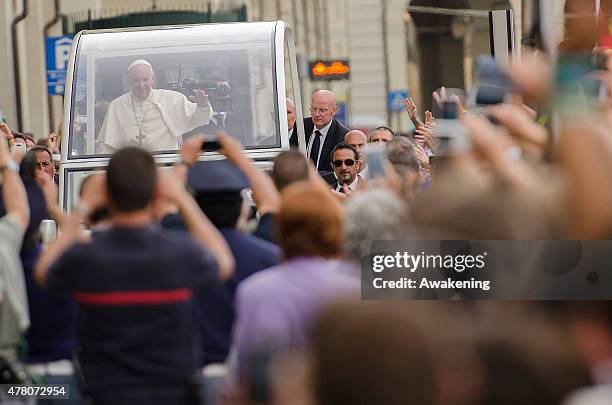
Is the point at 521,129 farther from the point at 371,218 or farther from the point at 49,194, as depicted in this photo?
the point at 49,194

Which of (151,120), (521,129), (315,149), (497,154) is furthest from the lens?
(315,149)

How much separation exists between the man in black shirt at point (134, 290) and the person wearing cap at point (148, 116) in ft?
16.5

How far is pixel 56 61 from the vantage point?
21453mm

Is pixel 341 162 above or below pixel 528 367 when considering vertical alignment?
below

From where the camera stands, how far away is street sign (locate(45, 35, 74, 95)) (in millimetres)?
21188

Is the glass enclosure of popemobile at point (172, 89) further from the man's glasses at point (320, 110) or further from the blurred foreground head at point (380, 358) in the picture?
the blurred foreground head at point (380, 358)

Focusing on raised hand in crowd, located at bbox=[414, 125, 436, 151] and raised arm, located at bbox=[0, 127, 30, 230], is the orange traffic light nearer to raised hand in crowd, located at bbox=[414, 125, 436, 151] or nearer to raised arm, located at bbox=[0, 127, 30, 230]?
raised hand in crowd, located at bbox=[414, 125, 436, 151]

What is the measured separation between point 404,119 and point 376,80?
18.4 feet

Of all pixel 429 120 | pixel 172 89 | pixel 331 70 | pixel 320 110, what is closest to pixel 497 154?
pixel 172 89

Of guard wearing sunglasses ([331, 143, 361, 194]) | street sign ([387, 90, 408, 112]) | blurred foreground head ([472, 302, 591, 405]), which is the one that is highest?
blurred foreground head ([472, 302, 591, 405])

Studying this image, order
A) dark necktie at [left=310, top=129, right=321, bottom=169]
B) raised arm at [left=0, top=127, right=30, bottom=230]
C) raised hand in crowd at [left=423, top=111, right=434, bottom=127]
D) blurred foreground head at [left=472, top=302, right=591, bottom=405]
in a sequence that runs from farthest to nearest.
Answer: dark necktie at [left=310, top=129, right=321, bottom=169] < raised hand in crowd at [left=423, top=111, right=434, bottom=127] < raised arm at [left=0, top=127, right=30, bottom=230] < blurred foreground head at [left=472, top=302, right=591, bottom=405]

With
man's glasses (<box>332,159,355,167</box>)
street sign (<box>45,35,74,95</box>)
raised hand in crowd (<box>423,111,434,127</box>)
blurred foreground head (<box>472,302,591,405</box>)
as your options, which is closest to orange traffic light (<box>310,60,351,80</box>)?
street sign (<box>45,35,74,95</box>)

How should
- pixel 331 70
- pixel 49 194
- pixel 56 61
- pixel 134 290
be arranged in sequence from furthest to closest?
pixel 56 61
pixel 331 70
pixel 49 194
pixel 134 290

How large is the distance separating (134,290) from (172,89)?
5.62 metres
